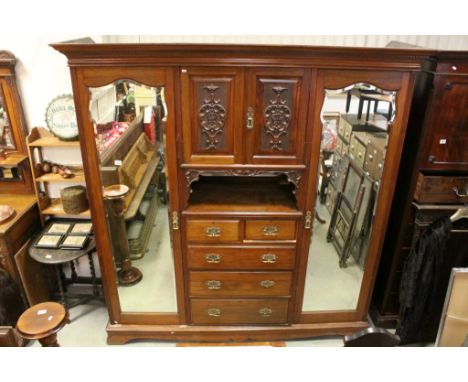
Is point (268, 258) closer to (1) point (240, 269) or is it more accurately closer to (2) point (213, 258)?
(1) point (240, 269)

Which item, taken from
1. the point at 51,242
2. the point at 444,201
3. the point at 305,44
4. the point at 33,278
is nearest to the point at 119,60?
the point at 305,44

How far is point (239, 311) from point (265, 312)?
169mm

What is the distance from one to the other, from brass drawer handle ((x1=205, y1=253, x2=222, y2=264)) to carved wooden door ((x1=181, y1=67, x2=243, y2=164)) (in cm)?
60

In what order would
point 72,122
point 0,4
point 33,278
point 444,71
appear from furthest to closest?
point 33,278 < point 72,122 < point 444,71 < point 0,4

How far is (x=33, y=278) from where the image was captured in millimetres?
2559

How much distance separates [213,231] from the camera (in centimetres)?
224

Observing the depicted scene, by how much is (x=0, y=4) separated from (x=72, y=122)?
226 centimetres

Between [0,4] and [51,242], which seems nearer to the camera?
[0,4]

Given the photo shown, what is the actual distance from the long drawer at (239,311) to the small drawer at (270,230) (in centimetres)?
46

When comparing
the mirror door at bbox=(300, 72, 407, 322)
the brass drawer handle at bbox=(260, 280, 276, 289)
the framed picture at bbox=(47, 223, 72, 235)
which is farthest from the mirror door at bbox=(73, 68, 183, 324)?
the mirror door at bbox=(300, 72, 407, 322)

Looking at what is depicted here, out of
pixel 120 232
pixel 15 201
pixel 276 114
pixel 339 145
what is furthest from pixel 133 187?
pixel 339 145

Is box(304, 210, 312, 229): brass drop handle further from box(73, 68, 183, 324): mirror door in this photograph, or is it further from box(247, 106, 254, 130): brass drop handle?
box(73, 68, 183, 324): mirror door

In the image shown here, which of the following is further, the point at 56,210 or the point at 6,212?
the point at 56,210

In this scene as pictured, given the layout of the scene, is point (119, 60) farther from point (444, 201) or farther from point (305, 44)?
point (444, 201)
